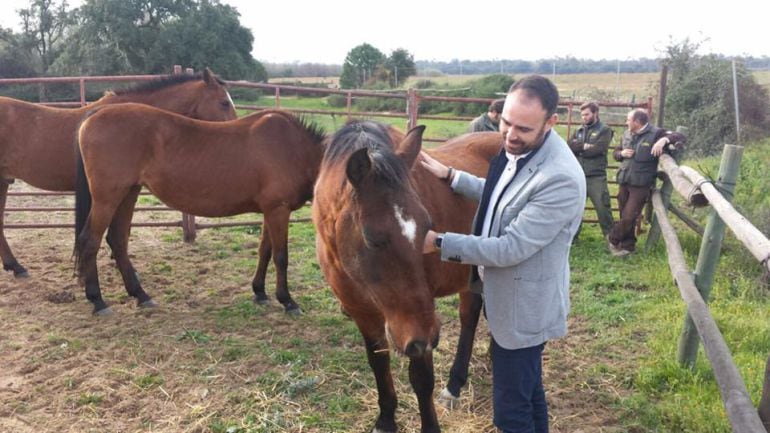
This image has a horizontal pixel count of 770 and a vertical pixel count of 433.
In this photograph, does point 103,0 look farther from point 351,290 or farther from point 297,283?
point 351,290

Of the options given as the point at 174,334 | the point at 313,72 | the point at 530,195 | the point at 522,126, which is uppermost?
the point at 313,72

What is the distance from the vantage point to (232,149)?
4695mm

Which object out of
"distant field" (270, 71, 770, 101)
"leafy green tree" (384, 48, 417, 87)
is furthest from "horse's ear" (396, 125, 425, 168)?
"leafy green tree" (384, 48, 417, 87)

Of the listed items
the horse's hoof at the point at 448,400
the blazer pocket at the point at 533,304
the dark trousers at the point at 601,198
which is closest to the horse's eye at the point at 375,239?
the blazer pocket at the point at 533,304

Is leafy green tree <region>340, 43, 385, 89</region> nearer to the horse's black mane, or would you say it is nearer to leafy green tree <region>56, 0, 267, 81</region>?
leafy green tree <region>56, 0, 267, 81</region>

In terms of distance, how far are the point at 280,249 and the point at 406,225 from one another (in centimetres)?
297

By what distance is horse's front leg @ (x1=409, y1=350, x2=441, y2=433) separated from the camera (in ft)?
8.56

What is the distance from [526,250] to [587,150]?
5397 mm

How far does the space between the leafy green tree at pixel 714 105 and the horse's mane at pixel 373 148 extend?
11851 mm

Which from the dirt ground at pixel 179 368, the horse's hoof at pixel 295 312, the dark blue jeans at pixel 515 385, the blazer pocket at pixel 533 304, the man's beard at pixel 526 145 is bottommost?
the dirt ground at pixel 179 368

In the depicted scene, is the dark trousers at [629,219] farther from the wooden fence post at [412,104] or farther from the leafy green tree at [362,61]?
the leafy green tree at [362,61]

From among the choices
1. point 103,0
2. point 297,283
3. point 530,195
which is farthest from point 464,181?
point 103,0

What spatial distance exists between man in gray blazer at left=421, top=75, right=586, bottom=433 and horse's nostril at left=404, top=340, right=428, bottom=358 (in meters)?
0.27

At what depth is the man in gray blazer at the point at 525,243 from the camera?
185cm
